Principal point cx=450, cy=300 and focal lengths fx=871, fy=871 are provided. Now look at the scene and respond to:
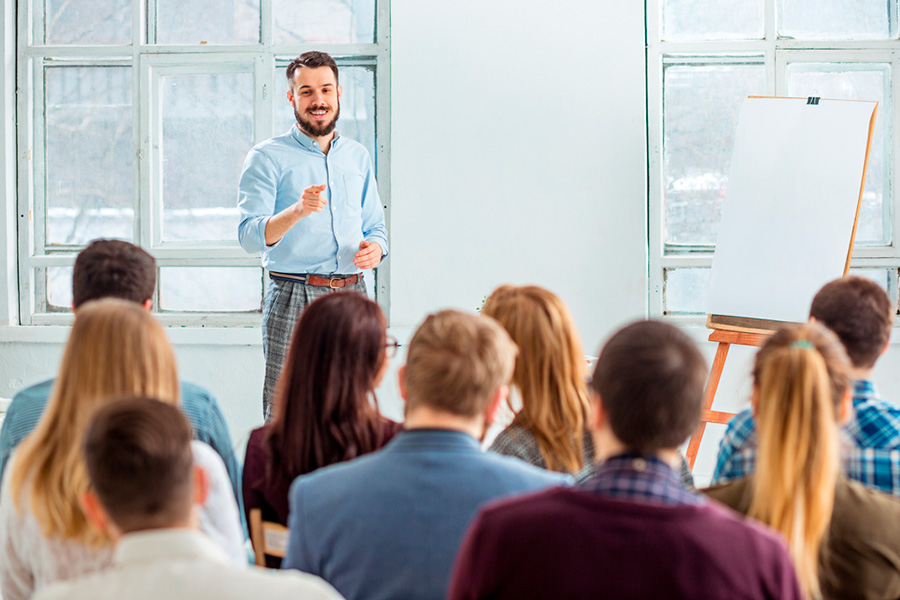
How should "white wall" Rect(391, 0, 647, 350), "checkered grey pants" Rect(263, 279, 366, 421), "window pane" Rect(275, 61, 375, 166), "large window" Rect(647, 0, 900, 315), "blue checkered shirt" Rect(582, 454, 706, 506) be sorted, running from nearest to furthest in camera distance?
"blue checkered shirt" Rect(582, 454, 706, 506) → "checkered grey pants" Rect(263, 279, 366, 421) → "white wall" Rect(391, 0, 647, 350) → "large window" Rect(647, 0, 900, 315) → "window pane" Rect(275, 61, 375, 166)

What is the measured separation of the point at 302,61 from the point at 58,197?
162 centimetres

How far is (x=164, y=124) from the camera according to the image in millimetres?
4129

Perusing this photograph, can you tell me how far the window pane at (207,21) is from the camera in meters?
4.06

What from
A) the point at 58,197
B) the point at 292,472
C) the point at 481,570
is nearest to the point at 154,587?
the point at 481,570

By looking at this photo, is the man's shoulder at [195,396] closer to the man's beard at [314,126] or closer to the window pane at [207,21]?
the man's beard at [314,126]

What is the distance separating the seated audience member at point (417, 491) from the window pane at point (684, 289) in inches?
115

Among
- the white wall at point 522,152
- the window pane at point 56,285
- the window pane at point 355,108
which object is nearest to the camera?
the white wall at point 522,152

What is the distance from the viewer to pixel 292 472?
1530mm

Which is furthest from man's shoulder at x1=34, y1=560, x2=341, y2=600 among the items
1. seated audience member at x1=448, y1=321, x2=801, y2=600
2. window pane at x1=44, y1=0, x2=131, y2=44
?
window pane at x1=44, y1=0, x2=131, y2=44

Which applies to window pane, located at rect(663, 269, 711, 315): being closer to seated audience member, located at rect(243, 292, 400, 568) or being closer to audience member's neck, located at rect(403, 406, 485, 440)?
seated audience member, located at rect(243, 292, 400, 568)

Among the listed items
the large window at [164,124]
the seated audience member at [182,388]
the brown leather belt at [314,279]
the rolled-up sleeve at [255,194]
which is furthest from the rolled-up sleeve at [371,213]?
the seated audience member at [182,388]

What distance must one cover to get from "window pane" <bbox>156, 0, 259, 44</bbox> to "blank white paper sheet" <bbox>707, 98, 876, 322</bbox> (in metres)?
2.25

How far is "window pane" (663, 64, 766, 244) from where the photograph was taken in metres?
4.00

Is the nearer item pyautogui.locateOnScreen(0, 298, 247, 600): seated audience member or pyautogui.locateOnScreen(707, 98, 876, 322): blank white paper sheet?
pyautogui.locateOnScreen(0, 298, 247, 600): seated audience member
